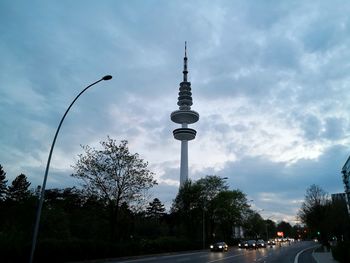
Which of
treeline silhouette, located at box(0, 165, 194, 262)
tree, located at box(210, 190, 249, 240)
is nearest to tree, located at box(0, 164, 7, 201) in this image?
treeline silhouette, located at box(0, 165, 194, 262)

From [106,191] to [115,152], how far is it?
4.35 m

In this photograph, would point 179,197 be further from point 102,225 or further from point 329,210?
point 329,210

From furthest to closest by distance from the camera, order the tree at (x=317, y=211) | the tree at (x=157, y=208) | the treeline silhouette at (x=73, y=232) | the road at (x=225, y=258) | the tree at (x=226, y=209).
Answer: the tree at (x=157, y=208) → the tree at (x=226, y=209) → the tree at (x=317, y=211) → the road at (x=225, y=258) → the treeline silhouette at (x=73, y=232)

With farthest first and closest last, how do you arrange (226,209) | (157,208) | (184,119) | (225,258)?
1. (184,119)
2. (157,208)
3. (226,209)
4. (225,258)

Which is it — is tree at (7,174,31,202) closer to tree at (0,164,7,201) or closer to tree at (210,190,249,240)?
tree at (0,164,7,201)

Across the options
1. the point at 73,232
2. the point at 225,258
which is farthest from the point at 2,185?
the point at 225,258

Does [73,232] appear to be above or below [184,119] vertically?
below

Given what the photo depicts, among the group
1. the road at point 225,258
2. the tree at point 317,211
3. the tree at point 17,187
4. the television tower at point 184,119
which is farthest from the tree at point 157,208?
the road at point 225,258

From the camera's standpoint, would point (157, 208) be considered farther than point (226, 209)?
Yes

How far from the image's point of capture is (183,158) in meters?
140

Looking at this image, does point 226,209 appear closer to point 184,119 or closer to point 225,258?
point 225,258

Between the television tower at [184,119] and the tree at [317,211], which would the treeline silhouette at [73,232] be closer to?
the tree at [317,211]

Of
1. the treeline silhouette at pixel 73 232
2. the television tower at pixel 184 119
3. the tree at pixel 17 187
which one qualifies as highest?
the television tower at pixel 184 119

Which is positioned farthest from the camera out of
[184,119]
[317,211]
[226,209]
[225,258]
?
[184,119]
